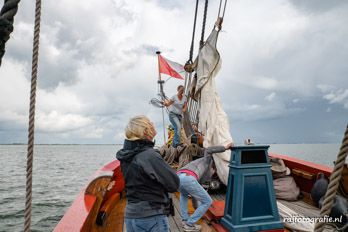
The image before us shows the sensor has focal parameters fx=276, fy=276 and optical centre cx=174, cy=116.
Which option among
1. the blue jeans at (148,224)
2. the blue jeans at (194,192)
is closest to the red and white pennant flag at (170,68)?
the blue jeans at (194,192)

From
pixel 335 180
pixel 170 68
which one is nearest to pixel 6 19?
pixel 335 180

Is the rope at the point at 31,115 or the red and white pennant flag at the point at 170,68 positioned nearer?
the rope at the point at 31,115

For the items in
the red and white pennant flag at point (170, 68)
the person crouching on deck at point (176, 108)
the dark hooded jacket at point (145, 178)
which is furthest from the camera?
the red and white pennant flag at point (170, 68)

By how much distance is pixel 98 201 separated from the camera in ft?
11.7

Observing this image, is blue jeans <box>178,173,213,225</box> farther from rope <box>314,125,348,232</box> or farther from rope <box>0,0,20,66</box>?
rope <box>0,0,20,66</box>

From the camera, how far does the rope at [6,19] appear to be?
1124 mm

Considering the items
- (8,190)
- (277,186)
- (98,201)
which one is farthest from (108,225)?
(8,190)

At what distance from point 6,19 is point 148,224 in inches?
60.1

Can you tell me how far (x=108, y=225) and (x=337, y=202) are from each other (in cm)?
295

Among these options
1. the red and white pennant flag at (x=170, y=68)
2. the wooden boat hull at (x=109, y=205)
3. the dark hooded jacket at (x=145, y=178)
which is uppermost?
the red and white pennant flag at (x=170, y=68)

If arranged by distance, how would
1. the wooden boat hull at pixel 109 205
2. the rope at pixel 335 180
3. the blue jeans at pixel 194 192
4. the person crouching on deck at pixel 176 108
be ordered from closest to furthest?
the rope at pixel 335 180
the wooden boat hull at pixel 109 205
the blue jeans at pixel 194 192
the person crouching on deck at pixel 176 108

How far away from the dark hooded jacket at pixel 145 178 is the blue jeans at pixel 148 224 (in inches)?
1.5

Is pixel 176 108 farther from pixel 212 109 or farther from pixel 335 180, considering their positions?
pixel 335 180

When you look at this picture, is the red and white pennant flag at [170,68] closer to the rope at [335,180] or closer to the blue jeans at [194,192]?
the blue jeans at [194,192]
